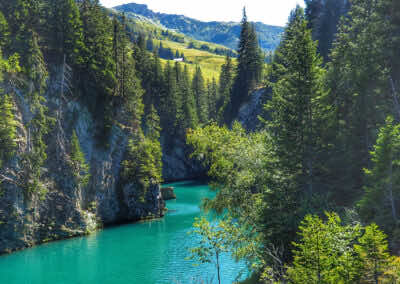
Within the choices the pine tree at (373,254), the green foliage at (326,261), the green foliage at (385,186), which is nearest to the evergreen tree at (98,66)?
the green foliage at (385,186)

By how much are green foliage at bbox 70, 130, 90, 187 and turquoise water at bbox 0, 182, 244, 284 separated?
7.70 meters

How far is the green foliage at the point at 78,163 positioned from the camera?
4622 centimetres

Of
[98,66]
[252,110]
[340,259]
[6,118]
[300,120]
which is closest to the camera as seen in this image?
[340,259]

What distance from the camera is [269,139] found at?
27.2m

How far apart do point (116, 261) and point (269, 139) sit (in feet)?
71.5

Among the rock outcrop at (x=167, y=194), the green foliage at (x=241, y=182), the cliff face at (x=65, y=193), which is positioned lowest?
the rock outcrop at (x=167, y=194)

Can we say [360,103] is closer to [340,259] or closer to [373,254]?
[373,254]

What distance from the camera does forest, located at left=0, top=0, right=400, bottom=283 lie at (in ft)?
64.4

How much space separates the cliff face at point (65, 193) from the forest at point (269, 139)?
9.0 inches

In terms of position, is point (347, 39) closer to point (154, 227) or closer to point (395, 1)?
point (395, 1)

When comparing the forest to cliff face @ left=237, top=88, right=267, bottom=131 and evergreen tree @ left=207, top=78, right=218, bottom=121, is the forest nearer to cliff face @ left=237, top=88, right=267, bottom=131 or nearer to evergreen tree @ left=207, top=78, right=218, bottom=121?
cliff face @ left=237, top=88, right=267, bottom=131

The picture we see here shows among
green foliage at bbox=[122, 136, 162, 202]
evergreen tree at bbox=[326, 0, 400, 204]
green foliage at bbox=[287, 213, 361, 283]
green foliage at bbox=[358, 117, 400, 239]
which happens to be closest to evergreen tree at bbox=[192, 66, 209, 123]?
green foliage at bbox=[122, 136, 162, 202]

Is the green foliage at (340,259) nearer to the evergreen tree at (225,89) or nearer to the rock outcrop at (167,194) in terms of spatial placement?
the rock outcrop at (167,194)

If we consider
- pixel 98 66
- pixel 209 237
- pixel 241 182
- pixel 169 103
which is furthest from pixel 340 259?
pixel 169 103
